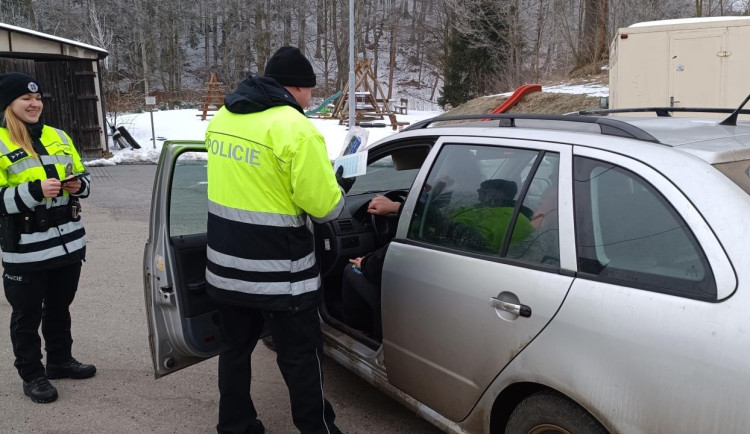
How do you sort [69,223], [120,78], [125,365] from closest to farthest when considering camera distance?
[69,223] → [125,365] → [120,78]

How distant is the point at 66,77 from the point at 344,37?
33.3 metres

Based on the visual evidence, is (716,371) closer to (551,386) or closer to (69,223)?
(551,386)

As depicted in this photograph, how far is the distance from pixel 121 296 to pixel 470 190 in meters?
4.04

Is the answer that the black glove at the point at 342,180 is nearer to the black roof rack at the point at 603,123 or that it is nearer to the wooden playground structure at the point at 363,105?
the black roof rack at the point at 603,123

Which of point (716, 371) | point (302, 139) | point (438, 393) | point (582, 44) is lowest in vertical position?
point (438, 393)

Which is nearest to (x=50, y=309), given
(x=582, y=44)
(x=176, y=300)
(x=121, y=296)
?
(x=176, y=300)

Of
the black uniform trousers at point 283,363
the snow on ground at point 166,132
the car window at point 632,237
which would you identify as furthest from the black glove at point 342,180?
the snow on ground at point 166,132

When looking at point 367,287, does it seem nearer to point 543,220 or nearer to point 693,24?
point 543,220

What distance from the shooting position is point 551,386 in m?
2.22

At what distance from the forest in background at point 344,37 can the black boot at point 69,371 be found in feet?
63.0

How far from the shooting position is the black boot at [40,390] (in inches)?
145

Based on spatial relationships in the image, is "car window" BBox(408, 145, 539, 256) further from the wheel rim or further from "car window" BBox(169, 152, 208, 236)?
"car window" BBox(169, 152, 208, 236)

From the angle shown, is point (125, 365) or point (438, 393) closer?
point (438, 393)

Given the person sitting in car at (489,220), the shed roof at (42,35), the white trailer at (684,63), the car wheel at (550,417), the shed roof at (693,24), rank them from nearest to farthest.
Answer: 1. the car wheel at (550,417)
2. the person sitting in car at (489,220)
3. the shed roof at (693,24)
4. the white trailer at (684,63)
5. the shed roof at (42,35)
